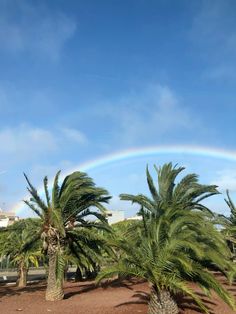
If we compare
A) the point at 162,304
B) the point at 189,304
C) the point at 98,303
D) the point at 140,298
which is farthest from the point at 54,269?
the point at 162,304

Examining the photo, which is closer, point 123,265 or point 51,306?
point 123,265

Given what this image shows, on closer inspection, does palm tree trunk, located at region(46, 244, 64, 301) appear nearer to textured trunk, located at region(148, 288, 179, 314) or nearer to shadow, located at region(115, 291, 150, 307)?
shadow, located at region(115, 291, 150, 307)

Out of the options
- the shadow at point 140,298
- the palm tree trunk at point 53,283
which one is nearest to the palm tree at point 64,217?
the palm tree trunk at point 53,283

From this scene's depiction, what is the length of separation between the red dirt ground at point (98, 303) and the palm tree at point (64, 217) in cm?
130

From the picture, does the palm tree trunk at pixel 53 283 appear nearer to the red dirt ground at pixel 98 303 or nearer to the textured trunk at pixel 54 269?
the textured trunk at pixel 54 269

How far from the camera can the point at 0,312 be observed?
16.4 metres

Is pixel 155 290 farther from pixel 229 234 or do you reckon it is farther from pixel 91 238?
pixel 229 234

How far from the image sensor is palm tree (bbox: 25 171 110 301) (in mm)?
19906

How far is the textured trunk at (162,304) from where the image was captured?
14612 millimetres

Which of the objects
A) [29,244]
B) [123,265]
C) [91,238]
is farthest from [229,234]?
[123,265]

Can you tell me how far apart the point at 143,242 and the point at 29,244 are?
29.1ft

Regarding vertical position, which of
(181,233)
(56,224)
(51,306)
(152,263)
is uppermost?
(56,224)

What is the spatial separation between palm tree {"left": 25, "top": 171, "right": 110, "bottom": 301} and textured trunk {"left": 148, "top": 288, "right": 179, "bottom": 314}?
6.06 m

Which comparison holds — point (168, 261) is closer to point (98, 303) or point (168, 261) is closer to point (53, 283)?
point (98, 303)
